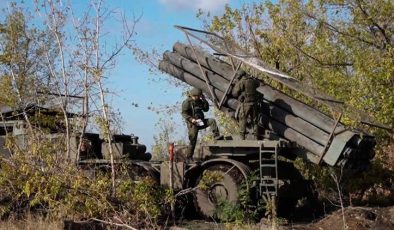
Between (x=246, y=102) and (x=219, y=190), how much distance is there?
78.8 inches

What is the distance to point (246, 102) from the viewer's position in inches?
555

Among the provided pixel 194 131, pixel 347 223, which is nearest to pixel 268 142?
pixel 194 131

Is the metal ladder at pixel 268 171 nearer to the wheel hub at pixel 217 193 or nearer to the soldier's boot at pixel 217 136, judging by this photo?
the wheel hub at pixel 217 193

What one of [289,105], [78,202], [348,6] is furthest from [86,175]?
[348,6]

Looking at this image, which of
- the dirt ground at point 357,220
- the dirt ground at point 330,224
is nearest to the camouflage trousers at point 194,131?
the dirt ground at point 330,224

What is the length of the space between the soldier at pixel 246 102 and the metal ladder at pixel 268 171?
1.85 feet

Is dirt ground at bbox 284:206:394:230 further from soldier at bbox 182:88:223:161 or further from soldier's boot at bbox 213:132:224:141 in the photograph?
soldier at bbox 182:88:223:161

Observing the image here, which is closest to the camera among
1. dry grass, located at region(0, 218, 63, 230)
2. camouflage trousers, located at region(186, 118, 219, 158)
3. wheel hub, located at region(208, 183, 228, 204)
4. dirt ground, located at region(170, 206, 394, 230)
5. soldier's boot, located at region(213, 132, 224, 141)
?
dry grass, located at region(0, 218, 63, 230)

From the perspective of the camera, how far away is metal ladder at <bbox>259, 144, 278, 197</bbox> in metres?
13.7

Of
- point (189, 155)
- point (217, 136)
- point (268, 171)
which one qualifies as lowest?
point (268, 171)

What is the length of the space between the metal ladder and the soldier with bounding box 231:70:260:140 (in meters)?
0.56

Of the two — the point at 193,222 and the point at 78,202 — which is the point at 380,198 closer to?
the point at 193,222

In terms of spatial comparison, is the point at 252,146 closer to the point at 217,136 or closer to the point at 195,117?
the point at 217,136

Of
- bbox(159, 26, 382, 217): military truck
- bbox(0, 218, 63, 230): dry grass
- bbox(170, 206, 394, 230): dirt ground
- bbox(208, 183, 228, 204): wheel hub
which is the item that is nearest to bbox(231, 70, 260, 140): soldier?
bbox(159, 26, 382, 217): military truck
